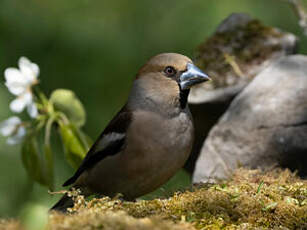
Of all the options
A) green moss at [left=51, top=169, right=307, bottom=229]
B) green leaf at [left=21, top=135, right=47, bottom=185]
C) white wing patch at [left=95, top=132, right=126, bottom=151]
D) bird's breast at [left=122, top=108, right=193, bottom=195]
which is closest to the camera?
green moss at [left=51, top=169, right=307, bottom=229]

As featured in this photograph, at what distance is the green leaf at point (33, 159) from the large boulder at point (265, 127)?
4.98 feet

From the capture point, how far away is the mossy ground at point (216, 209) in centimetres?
251

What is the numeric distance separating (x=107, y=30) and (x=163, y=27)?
3.25 feet

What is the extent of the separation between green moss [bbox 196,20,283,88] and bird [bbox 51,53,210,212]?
1.51 metres

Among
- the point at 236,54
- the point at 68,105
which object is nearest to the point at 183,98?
the point at 68,105

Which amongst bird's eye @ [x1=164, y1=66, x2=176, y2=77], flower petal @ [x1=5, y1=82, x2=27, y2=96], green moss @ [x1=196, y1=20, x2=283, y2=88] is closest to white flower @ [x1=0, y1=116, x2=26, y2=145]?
flower petal @ [x1=5, y1=82, x2=27, y2=96]

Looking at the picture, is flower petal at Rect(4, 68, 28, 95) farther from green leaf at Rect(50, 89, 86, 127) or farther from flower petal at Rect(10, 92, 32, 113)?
green leaf at Rect(50, 89, 86, 127)

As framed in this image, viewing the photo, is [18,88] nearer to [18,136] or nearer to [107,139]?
[18,136]

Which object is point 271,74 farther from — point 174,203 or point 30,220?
point 30,220

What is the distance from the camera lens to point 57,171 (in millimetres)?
7613

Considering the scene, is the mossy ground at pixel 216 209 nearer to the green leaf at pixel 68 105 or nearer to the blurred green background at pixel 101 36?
the green leaf at pixel 68 105

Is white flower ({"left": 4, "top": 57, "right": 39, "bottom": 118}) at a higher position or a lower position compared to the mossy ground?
higher

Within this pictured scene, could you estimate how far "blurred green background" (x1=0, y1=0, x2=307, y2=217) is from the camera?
849 cm

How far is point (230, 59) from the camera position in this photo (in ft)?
19.0
